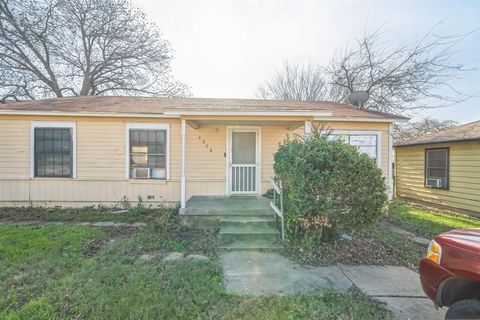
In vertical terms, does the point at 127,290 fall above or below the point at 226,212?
below

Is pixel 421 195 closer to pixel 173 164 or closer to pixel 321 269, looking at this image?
pixel 321 269

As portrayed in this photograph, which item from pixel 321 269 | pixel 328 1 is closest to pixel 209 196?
pixel 321 269

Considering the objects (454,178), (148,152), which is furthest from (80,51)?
(454,178)

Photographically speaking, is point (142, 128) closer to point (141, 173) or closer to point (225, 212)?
point (141, 173)

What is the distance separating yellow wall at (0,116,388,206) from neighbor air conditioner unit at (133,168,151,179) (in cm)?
16

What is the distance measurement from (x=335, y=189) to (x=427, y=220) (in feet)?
16.7

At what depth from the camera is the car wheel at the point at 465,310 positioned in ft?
6.13

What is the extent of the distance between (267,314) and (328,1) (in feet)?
31.1

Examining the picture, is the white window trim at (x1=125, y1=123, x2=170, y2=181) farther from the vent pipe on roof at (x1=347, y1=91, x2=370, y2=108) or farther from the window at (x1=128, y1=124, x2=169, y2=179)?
the vent pipe on roof at (x1=347, y1=91, x2=370, y2=108)

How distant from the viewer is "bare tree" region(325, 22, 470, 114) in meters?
10.0

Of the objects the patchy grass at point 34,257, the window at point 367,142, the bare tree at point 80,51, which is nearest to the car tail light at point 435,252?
the patchy grass at point 34,257

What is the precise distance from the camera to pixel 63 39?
12.9 m

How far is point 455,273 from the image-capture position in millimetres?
1986

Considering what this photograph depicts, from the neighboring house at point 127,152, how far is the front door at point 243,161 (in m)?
0.03
